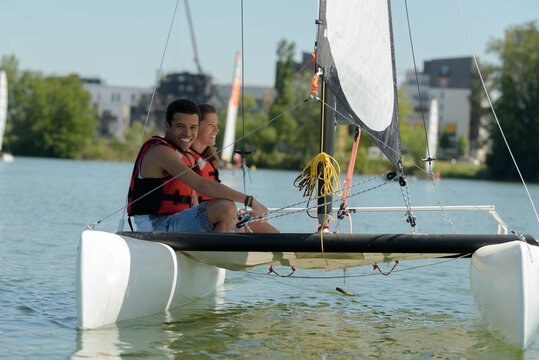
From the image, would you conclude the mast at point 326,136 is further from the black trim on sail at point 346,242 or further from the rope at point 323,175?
the black trim on sail at point 346,242

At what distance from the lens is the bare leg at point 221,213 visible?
13.9 ft

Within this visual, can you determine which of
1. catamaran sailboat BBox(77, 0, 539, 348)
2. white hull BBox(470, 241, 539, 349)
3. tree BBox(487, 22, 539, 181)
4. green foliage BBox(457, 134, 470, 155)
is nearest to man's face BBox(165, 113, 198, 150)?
catamaran sailboat BBox(77, 0, 539, 348)

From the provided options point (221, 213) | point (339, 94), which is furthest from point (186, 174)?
point (339, 94)

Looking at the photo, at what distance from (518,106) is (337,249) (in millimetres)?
51204

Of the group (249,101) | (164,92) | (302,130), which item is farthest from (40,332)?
(164,92)

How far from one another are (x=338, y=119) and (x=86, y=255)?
1881 mm

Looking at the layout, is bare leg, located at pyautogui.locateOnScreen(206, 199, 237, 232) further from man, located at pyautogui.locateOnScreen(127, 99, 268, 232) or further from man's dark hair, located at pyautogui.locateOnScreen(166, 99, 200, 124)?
man's dark hair, located at pyautogui.locateOnScreen(166, 99, 200, 124)

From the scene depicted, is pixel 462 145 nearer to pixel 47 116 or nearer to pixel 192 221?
pixel 47 116

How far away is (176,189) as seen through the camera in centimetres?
443

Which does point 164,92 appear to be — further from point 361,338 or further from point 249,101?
point 361,338

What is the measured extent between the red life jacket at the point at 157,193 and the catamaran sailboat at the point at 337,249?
0.96ft

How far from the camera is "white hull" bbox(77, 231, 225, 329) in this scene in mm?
3768

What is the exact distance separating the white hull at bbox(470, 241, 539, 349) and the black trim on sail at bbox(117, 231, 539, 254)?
0.48ft

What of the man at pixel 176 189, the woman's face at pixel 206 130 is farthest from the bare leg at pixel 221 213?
the woman's face at pixel 206 130
